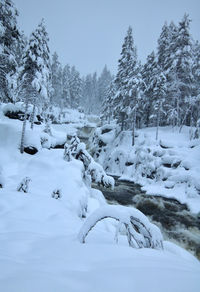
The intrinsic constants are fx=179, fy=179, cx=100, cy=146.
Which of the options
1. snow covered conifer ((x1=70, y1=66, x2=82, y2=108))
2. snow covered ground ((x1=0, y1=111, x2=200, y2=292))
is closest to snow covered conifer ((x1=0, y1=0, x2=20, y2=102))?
snow covered ground ((x1=0, y1=111, x2=200, y2=292))

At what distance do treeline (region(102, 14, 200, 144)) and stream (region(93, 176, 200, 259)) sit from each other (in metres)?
12.5

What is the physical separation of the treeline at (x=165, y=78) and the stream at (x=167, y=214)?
12.5m

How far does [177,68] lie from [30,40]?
21343 mm

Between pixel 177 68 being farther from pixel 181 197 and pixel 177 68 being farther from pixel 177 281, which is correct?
pixel 177 281

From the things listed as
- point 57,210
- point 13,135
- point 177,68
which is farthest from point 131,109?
point 57,210

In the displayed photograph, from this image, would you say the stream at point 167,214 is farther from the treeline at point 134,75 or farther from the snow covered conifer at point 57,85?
the snow covered conifer at point 57,85

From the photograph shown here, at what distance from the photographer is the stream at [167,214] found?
355 inches

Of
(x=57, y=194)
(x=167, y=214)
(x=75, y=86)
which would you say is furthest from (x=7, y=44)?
(x=75, y=86)

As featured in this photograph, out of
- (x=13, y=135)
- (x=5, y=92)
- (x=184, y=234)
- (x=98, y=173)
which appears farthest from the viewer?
(x=13, y=135)

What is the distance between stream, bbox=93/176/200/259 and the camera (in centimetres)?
900

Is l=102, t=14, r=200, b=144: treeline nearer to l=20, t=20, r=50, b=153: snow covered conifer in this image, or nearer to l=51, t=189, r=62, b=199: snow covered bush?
l=20, t=20, r=50, b=153: snow covered conifer

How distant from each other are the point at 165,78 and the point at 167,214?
775 inches

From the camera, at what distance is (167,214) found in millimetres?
11992

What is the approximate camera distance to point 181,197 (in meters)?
15.1
